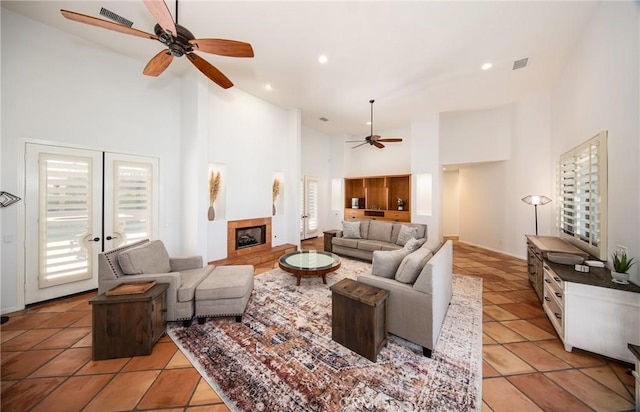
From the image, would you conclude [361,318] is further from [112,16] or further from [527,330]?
[112,16]

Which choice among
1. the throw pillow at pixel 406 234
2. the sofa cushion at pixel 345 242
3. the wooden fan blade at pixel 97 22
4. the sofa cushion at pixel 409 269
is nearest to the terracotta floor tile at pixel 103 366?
the sofa cushion at pixel 409 269

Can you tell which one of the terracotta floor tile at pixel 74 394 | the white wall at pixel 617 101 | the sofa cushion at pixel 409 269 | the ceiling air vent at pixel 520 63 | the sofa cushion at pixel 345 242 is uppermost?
the ceiling air vent at pixel 520 63

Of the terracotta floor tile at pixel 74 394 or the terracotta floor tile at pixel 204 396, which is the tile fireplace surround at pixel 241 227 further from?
the terracotta floor tile at pixel 204 396

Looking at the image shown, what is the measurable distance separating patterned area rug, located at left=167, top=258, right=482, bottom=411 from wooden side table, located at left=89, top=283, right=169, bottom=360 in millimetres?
338

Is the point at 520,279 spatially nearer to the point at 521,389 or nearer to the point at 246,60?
the point at 521,389

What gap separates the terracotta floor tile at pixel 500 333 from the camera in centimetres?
239

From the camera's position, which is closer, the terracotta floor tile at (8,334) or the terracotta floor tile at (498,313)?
the terracotta floor tile at (8,334)

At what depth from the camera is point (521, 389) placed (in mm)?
1762

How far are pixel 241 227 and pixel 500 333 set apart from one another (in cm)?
467

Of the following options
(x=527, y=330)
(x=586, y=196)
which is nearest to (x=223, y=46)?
(x=527, y=330)

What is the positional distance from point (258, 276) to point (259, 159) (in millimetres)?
2774

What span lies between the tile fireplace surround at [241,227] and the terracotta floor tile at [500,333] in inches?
173

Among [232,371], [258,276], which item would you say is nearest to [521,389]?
[232,371]

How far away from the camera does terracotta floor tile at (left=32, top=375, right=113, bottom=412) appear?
5.21 ft
